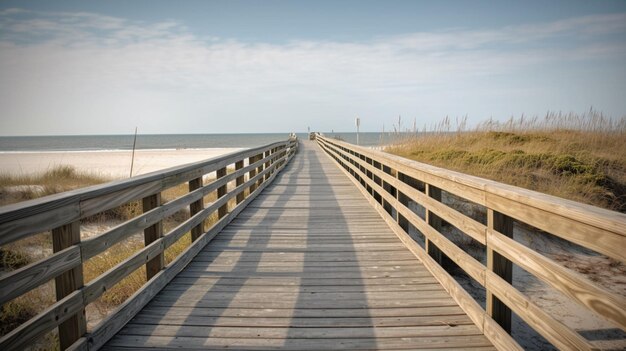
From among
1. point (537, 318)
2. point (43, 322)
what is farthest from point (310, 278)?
point (43, 322)

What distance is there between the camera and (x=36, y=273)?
1944 millimetres

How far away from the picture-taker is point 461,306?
3.06 meters

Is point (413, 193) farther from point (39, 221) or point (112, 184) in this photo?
point (39, 221)

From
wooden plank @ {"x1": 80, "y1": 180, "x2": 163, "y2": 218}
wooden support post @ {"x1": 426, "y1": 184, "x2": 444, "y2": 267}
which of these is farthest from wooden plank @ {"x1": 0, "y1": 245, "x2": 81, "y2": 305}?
wooden support post @ {"x1": 426, "y1": 184, "x2": 444, "y2": 267}

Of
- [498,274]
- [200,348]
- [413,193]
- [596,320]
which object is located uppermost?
[413,193]

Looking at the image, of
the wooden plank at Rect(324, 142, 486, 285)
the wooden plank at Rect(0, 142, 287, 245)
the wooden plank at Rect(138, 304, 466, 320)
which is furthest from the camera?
the wooden plank at Rect(138, 304, 466, 320)

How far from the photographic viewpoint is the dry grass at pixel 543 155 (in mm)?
8258

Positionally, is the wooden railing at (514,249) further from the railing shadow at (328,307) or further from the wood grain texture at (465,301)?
the railing shadow at (328,307)

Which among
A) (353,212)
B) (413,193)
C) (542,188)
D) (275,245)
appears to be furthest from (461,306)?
(542,188)

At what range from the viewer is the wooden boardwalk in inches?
104

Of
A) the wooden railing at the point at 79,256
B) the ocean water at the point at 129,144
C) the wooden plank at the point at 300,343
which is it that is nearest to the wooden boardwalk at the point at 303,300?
the wooden plank at the point at 300,343

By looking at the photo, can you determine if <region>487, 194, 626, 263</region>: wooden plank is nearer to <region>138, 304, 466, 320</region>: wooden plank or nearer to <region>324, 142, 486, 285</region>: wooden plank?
<region>324, 142, 486, 285</region>: wooden plank

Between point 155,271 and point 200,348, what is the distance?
1241mm

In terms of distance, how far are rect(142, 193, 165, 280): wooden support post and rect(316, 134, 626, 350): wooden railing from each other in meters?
2.51
